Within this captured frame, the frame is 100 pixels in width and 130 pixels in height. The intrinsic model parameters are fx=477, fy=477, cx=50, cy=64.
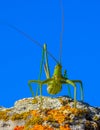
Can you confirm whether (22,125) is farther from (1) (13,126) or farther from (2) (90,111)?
(2) (90,111)

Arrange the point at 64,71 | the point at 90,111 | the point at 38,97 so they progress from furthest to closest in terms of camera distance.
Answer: the point at 64,71 < the point at 38,97 < the point at 90,111

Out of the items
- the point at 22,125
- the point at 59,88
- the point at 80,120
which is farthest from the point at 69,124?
the point at 59,88

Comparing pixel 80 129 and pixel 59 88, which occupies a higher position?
pixel 59 88

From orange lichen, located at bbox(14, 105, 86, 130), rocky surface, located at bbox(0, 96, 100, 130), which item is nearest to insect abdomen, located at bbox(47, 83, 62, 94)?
rocky surface, located at bbox(0, 96, 100, 130)

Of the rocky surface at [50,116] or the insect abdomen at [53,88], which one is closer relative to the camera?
the rocky surface at [50,116]

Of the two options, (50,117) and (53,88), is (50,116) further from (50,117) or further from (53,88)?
(53,88)

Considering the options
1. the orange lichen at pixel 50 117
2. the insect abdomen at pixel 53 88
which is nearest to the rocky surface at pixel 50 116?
the orange lichen at pixel 50 117

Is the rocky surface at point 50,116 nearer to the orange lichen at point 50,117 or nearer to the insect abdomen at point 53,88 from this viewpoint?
the orange lichen at point 50,117

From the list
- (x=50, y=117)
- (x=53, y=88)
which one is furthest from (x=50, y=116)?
(x=53, y=88)

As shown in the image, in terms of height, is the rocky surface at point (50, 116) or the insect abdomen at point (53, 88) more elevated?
the insect abdomen at point (53, 88)
